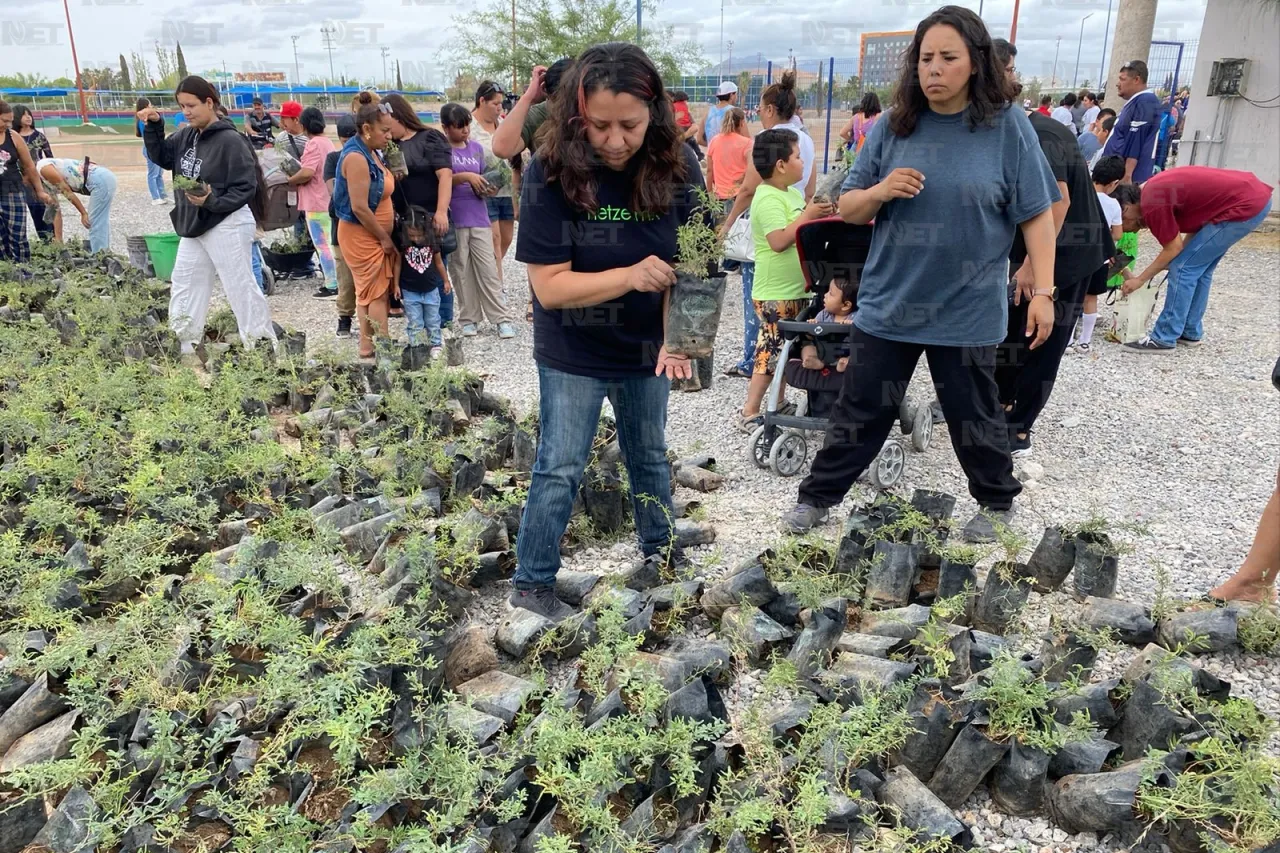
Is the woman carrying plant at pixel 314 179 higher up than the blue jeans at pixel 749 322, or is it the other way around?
the woman carrying plant at pixel 314 179

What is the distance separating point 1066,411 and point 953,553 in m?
2.75

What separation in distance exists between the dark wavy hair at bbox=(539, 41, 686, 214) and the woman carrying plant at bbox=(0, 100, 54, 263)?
7256 mm

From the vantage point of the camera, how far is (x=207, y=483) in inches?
149

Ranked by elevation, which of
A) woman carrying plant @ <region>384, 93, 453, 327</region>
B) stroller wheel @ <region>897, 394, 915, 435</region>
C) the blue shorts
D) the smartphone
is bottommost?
stroller wheel @ <region>897, 394, 915, 435</region>

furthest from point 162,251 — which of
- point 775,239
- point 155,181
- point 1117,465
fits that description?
point 155,181

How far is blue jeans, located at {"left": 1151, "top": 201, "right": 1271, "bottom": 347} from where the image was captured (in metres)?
6.08

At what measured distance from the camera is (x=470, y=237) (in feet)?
21.8

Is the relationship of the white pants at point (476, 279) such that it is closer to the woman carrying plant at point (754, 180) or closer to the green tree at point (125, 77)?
the woman carrying plant at point (754, 180)

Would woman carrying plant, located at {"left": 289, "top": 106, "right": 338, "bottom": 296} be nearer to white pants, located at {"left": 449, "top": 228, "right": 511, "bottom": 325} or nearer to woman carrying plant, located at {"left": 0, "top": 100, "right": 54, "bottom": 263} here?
white pants, located at {"left": 449, "top": 228, "right": 511, "bottom": 325}

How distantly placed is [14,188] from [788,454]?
298 inches

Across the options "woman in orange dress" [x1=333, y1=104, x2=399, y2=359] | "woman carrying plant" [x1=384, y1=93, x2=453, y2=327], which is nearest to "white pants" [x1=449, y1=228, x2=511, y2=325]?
"woman carrying plant" [x1=384, y1=93, x2=453, y2=327]

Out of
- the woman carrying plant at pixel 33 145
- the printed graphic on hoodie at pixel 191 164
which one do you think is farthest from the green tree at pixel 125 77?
the printed graphic on hoodie at pixel 191 164

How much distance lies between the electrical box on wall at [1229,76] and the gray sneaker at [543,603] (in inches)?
483

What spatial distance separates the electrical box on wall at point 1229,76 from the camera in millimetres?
10906
